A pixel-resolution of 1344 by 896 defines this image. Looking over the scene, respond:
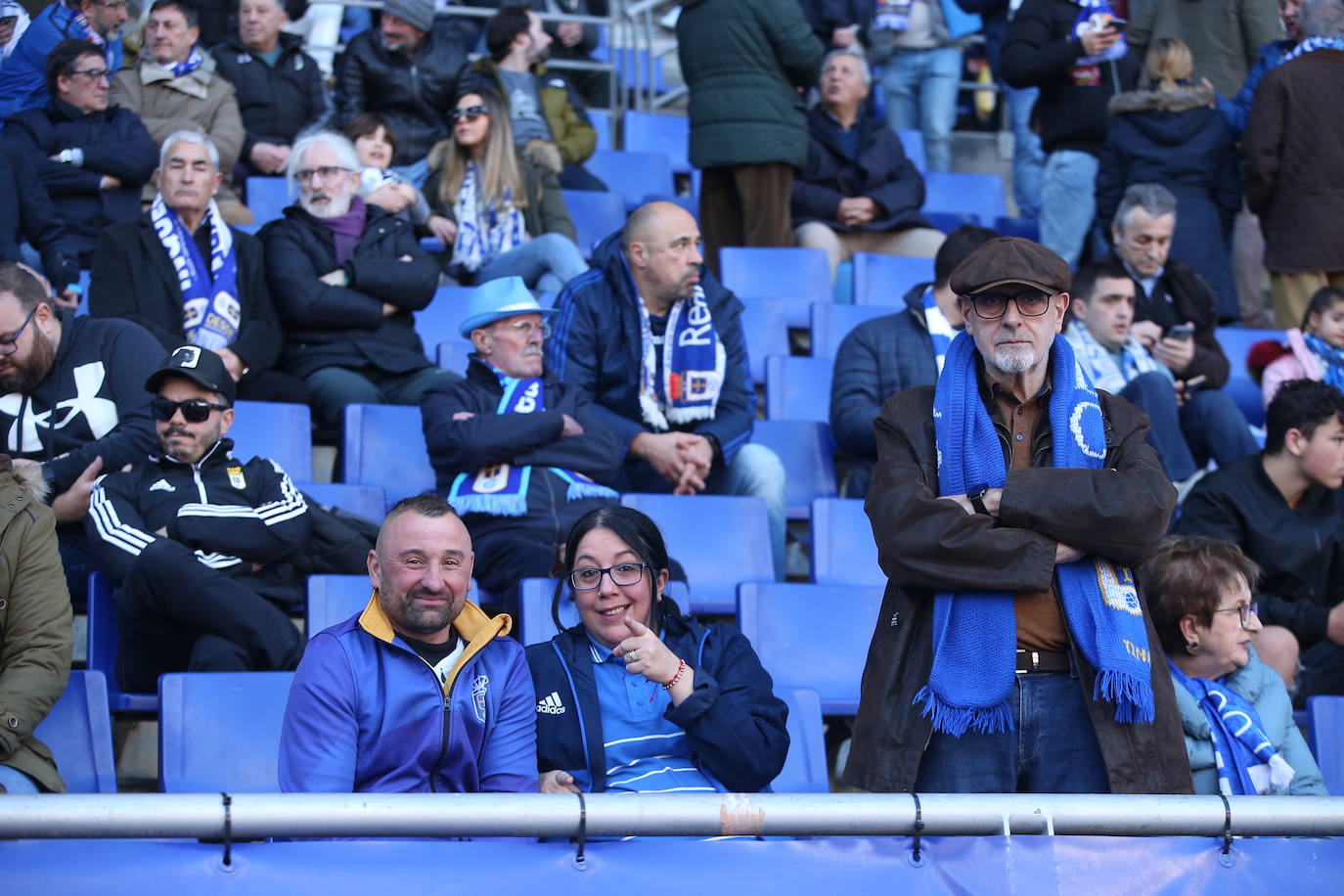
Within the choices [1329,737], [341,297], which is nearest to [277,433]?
[341,297]

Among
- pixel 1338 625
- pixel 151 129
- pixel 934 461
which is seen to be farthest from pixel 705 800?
pixel 151 129

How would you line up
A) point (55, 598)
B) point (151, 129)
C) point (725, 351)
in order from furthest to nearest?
point (151, 129) < point (725, 351) < point (55, 598)

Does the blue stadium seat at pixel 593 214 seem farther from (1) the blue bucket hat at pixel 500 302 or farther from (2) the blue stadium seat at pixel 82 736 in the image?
(2) the blue stadium seat at pixel 82 736

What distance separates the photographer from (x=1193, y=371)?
6.11 metres

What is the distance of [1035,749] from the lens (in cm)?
296

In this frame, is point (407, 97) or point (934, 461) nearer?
point (934, 461)

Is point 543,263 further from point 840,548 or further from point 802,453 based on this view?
point 840,548

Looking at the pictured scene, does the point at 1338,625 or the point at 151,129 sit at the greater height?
the point at 151,129

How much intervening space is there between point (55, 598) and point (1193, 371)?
407cm

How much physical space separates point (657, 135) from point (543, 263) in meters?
2.39

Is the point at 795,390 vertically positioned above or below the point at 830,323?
below

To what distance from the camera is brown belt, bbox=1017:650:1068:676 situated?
9.73ft

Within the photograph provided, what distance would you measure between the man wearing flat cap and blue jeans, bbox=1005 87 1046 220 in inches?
202

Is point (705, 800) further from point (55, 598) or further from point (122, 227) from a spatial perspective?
point (122, 227)
